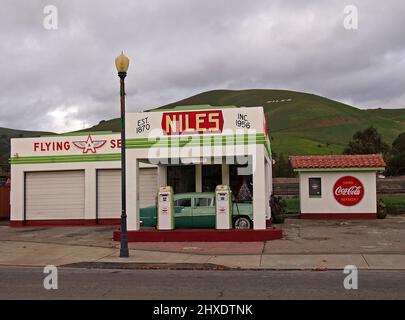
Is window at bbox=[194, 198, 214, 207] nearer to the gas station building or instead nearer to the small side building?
the gas station building

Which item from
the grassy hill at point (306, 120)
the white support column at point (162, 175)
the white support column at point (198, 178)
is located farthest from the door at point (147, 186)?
the grassy hill at point (306, 120)

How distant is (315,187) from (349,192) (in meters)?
1.59

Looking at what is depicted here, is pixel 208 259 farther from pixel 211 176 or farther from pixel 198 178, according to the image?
pixel 211 176

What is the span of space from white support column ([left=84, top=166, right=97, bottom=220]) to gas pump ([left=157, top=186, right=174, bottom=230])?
7361mm

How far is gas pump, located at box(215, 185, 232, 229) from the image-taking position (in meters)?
18.1

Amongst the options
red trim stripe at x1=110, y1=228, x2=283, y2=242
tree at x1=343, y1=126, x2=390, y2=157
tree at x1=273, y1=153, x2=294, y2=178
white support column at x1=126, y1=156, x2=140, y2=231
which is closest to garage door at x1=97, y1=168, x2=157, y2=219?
white support column at x1=126, y1=156, x2=140, y2=231

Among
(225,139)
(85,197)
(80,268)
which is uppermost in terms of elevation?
(225,139)

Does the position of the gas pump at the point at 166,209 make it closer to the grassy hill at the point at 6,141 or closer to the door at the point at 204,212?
the door at the point at 204,212

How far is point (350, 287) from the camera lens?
10.1 metres

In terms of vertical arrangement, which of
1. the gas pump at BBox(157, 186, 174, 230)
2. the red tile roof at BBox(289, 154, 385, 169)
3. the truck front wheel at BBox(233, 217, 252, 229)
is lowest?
the truck front wheel at BBox(233, 217, 252, 229)
